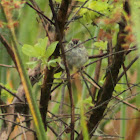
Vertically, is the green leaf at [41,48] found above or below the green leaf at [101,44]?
below

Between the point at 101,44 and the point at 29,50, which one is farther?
the point at 101,44

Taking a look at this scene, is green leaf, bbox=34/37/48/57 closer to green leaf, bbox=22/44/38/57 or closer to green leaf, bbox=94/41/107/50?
green leaf, bbox=22/44/38/57

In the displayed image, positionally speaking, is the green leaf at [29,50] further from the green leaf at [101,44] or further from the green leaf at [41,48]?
the green leaf at [101,44]

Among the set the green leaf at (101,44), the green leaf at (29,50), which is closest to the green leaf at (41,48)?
the green leaf at (29,50)

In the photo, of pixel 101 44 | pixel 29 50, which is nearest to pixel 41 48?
pixel 29 50

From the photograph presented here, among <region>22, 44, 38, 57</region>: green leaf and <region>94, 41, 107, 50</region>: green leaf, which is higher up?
<region>94, 41, 107, 50</region>: green leaf

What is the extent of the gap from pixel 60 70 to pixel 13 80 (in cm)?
72

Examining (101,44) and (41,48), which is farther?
(101,44)

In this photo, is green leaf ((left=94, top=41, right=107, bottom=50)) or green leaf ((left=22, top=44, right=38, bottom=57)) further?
green leaf ((left=94, top=41, right=107, bottom=50))

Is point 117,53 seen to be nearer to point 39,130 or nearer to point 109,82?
point 109,82

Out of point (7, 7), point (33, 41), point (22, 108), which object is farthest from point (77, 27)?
point (7, 7)

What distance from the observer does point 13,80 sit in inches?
78.1

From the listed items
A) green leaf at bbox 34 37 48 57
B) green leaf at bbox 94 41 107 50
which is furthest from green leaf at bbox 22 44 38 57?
green leaf at bbox 94 41 107 50

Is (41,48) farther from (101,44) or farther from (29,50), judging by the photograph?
(101,44)
